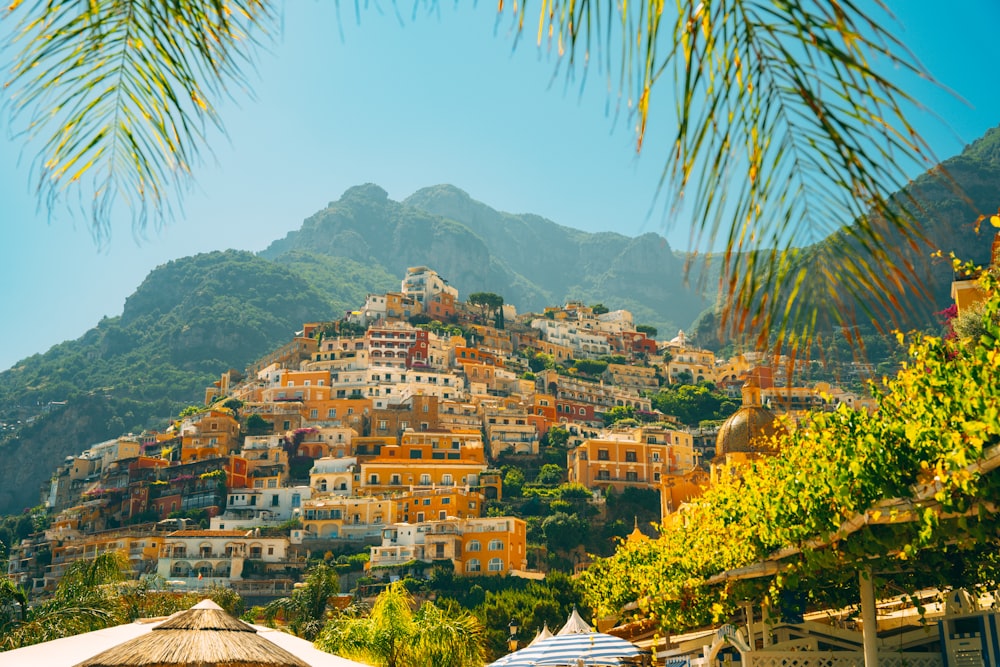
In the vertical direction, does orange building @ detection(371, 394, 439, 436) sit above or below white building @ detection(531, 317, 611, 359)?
below

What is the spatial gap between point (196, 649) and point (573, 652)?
17.1 ft

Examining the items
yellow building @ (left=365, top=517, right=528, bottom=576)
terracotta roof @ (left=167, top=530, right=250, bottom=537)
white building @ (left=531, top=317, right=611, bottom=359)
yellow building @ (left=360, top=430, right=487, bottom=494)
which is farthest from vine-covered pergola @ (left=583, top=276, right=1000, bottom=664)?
white building @ (left=531, top=317, right=611, bottom=359)

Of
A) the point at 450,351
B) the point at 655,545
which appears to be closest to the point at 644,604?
the point at 655,545

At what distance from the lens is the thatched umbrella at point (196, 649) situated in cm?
1187

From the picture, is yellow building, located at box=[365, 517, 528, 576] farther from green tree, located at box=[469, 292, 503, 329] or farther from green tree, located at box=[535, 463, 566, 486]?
green tree, located at box=[469, 292, 503, 329]

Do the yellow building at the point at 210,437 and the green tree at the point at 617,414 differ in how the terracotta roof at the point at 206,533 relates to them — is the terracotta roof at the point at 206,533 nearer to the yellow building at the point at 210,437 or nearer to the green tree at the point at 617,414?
the yellow building at the point at 210,437

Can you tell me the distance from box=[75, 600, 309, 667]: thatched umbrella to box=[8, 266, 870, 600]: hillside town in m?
28.8

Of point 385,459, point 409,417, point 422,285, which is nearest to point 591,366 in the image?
point 422,285

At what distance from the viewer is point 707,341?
424 ft

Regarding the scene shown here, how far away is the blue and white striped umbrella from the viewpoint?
14156 mm

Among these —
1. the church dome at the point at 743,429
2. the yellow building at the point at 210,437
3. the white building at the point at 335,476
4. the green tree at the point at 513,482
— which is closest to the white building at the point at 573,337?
the green tree at the point at 513,482

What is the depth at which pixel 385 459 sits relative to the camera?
7150cm

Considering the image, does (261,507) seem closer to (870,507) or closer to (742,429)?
(742,429)

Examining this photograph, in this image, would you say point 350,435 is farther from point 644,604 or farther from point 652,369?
point 644,604
